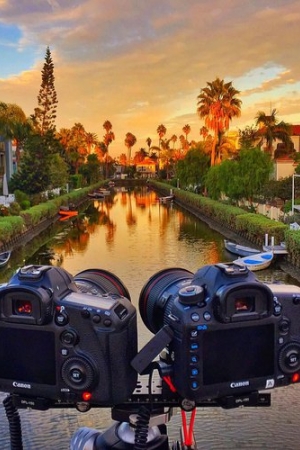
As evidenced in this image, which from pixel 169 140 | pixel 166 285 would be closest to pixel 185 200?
pixel 166 285

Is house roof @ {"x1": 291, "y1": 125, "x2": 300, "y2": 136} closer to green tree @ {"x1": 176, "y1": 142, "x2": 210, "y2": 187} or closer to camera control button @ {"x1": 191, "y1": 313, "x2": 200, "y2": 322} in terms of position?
green tree @ {"x1": 176, "y1": 142, "x2": 210, "y2": 187}

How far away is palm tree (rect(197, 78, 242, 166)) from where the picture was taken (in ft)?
130

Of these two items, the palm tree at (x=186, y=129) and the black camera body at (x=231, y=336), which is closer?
the black camera body at (x=231, y=336)

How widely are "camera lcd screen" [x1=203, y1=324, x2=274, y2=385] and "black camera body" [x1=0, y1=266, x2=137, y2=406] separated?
0.30m

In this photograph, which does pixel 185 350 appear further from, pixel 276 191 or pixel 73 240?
pixel 276 191

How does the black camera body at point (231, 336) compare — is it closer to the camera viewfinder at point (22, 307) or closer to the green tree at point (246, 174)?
the camera viewfinder at point (22, 307)

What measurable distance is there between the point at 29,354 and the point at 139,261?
17405 millimetres

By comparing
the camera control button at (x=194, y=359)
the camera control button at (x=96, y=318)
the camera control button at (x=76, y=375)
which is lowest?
the camera control button at (x=76, y=375)

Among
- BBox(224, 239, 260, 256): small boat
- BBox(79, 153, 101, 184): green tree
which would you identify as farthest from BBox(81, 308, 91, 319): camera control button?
BBox(79, 153, 101, 184): green tree

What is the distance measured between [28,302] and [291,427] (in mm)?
4433

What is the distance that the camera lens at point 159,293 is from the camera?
8.00ft

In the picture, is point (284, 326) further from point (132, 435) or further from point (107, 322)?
point (132, 435)

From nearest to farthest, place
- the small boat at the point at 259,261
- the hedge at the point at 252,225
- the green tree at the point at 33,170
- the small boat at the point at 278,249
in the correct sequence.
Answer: the small boat at the point at 259,261, the hedge at the point at 252,225, the small boat at the point at 278,249, the green tree at the point at 33,170

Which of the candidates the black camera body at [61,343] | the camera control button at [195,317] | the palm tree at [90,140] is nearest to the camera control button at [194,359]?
the camera control button at [195,317]
